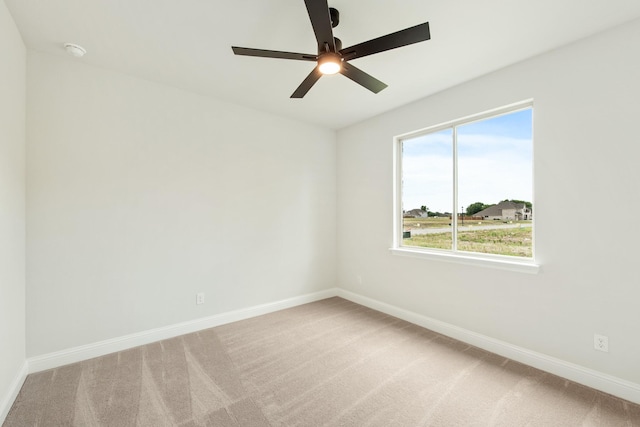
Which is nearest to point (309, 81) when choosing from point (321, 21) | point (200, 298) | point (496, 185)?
point (321, 21)

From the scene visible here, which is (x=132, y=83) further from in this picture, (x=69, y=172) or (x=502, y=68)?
(x=502, y=68)

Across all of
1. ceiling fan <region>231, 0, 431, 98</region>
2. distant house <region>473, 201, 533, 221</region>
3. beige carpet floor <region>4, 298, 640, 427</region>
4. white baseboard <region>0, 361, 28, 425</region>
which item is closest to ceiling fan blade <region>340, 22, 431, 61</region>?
ceiling fan <region>231, 0, 431, 98</region>

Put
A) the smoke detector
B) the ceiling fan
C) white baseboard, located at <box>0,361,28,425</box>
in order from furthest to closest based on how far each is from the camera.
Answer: the smoke detector, white baseboard, located at <box>0,361,28,425</box>, the ceiling fan

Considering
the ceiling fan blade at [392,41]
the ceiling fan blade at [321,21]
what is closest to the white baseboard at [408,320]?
the ceiling fan blade at [392,41]

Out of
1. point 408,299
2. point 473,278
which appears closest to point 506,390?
point 473,278

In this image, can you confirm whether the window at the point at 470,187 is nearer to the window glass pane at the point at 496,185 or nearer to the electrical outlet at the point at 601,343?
the window glass pane at the point at 496,185

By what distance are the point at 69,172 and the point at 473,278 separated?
389 cm

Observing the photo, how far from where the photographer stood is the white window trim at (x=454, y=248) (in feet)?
8.06

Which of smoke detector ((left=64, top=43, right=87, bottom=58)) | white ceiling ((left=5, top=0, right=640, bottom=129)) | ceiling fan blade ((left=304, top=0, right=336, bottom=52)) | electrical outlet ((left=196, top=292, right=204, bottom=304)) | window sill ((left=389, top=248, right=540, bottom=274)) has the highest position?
white ceiling ((left=5, top=0, right=640, bottom=129))

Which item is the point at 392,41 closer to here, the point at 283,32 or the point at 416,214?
the point at 283,32

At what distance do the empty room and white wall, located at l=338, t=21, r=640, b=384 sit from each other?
15 millimetres

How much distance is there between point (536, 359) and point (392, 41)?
274cm

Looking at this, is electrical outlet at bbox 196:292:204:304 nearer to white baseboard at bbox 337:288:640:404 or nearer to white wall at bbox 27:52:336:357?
white wall at bbox 27:52:336:357

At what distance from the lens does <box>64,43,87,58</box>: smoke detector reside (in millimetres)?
2203
